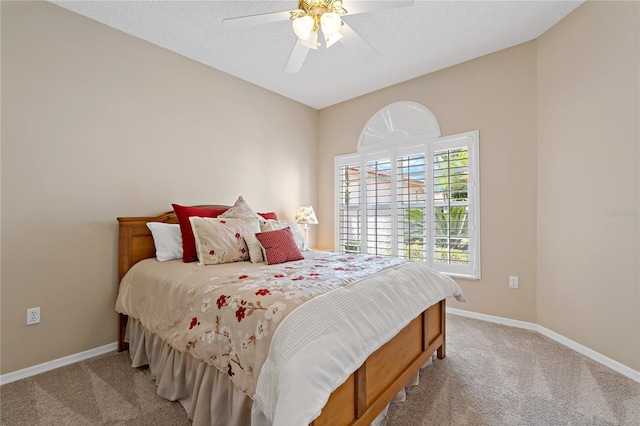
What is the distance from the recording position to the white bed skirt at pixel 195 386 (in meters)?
1.33

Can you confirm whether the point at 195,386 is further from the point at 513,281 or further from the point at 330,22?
the point at 513,281

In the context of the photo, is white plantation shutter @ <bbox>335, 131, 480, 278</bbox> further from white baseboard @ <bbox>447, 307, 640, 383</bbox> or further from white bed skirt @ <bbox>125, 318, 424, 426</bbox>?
white bed skirt @ <bbox>125, 318, 424, 426</bbox>

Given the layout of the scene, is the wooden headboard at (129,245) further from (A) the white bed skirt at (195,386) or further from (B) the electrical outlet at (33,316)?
(B) the electrical outlet at (33,316)

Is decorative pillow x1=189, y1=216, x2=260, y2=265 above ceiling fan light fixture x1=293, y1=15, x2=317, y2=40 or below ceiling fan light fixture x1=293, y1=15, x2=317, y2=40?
below

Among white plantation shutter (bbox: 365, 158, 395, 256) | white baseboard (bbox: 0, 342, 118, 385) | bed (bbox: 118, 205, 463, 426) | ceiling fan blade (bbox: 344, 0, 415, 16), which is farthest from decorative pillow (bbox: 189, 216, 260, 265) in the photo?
white plantation shutter (bbox: 365, 158, 395, 256)

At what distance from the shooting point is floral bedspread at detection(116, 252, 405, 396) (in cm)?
129

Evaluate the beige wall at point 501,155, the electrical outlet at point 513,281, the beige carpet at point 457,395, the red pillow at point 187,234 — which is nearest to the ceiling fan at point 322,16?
the red pillow at point 187,234

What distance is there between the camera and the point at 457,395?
1.83 meters

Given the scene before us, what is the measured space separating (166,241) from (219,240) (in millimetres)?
535

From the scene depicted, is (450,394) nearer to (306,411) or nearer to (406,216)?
(306,411)

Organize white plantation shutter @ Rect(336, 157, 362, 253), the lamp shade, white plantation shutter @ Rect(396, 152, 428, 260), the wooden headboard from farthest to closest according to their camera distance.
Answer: white plantation shutter @ Rect(336, 157, 362, 253) < the lamp shade < white plantation shutter @ Rect(396, 152, 428, 260) < the wooden headboard

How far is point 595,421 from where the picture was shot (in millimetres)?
1608

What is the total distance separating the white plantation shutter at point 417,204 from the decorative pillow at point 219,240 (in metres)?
1.99

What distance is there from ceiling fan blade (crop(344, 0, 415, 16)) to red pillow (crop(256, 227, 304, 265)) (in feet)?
5.46
